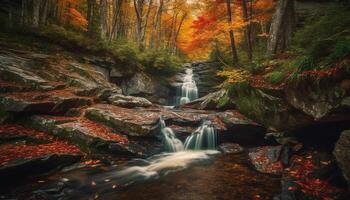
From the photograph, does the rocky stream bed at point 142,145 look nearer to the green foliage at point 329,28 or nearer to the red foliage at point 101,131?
the red foliage at point 101,131

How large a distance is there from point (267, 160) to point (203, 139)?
3.14 m

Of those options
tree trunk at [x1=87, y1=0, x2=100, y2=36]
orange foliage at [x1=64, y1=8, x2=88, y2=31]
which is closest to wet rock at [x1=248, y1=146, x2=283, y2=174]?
tree trunk at [x1=87, y1=0, x2=100, y2=36]

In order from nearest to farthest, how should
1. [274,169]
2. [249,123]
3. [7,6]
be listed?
[274,169]
[249,123]
[7,6]

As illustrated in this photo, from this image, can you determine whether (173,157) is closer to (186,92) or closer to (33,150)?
(33,150)

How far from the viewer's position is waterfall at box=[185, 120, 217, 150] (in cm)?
970

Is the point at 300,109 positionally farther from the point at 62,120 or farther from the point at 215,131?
the point at 62,120

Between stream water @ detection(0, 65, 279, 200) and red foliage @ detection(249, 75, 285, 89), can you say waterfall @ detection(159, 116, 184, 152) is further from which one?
red foliage @ detection(249, 75, 285, 89)

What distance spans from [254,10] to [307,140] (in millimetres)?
11967

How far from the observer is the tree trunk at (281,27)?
1030 centimetres

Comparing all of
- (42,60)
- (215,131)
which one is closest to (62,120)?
(42,60)

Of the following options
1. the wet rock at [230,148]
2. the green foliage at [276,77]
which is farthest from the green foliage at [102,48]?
the green foliage at [276,77]

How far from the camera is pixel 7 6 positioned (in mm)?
15930

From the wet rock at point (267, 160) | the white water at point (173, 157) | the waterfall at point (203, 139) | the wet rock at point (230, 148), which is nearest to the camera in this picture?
the white water at point (173, 157)

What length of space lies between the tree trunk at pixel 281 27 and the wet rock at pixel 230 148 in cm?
487
